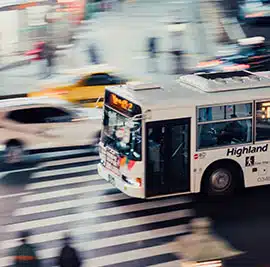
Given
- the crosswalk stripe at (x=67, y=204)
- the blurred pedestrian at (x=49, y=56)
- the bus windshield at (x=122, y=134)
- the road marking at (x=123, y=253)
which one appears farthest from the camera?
the blurred pedestrian at (x=49, y=56)

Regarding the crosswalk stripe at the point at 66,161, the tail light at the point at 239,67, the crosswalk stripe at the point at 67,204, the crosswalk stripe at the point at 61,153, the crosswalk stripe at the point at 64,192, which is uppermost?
the tail light at the point at 239,67

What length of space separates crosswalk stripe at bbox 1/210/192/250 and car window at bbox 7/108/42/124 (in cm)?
445

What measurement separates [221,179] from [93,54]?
13952 mm

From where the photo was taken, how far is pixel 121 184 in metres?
17.8

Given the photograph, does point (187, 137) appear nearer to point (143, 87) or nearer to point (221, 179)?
point (221, 179)

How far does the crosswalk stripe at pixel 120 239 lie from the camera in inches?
628

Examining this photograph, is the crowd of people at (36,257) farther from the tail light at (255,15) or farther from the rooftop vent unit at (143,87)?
the tail light at (255,15)

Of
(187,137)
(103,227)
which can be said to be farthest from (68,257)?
(187,137)

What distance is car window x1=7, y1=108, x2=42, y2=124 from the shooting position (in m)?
20.6

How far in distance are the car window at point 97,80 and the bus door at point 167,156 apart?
23.5ft

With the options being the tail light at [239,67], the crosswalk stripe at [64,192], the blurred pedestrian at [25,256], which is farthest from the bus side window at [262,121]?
the tail light at [239,67]

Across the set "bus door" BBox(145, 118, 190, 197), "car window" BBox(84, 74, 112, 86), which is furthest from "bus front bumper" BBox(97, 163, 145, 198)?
"car window" BBox(84, 74, 112, 86)

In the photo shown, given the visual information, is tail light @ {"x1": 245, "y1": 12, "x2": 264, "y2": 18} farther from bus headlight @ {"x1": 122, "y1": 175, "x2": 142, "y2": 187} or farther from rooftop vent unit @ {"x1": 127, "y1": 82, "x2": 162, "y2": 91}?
bus headlight @ {"x1": 122, "y1": 175, "x2": 142, "y2": 187}

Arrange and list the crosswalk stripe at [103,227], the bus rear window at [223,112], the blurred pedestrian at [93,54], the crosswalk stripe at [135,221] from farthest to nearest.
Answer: the blurred pedestrian at [93,54], the bus rear window at [223,112], the crosswalk stripe at [135,221], the crosswalk stripe at [103,227]
